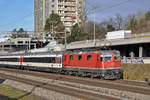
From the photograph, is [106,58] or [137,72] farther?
[137,72]

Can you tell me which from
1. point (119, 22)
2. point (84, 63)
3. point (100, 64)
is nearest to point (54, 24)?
point (119, 22)

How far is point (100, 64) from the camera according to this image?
2530 centimetres

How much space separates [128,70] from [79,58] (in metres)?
7.25

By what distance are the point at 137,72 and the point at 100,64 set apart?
21.2 feet

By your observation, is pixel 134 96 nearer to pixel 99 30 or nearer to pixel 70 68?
pixel 70 68

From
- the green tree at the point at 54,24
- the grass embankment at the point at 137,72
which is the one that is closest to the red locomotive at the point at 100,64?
the grass embankment at the point at 137,72

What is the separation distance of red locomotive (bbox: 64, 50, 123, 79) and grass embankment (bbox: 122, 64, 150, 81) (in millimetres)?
2925

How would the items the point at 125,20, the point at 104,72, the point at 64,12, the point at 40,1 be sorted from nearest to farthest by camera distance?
the point at 104,72
the point at 125,20
the point at 64,12
the point at 40,1

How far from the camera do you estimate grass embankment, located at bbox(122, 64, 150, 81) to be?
27716 mm

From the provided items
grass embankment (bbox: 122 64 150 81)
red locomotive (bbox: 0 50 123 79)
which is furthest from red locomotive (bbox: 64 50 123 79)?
grass embankment (bbox: 122 64 150 81)

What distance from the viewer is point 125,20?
266ft

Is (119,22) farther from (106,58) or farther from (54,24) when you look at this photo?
(106,58)

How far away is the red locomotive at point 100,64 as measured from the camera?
25.1 metres

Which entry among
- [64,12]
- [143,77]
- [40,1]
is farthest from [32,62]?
[40,1]
